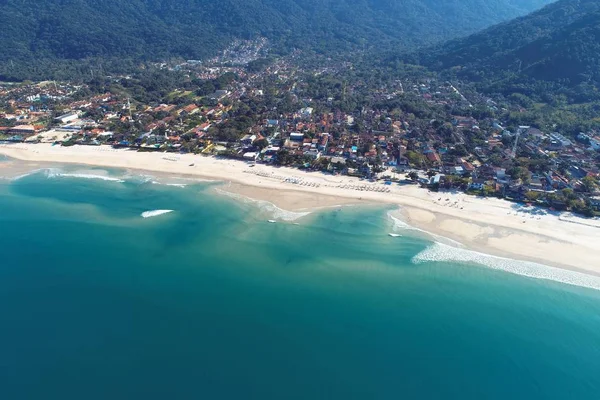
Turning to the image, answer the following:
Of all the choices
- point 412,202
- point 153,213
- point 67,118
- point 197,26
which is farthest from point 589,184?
point 197,26

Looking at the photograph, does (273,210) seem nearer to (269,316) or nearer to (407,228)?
(407,228)

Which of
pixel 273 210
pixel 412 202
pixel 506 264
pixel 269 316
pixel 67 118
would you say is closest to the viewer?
pixel 269 316

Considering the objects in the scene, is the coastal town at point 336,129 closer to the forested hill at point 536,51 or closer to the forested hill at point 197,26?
the forested hill at point 536,51

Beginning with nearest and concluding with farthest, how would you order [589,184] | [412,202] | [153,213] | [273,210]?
[153,213], [273,210], [412,202], [589,184]

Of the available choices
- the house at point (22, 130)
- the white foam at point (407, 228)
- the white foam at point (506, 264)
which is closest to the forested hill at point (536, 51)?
the white foam at point (506, 264)

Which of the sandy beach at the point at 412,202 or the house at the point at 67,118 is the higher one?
the house at the point at 67,118

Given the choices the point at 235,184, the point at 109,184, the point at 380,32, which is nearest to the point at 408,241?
the point at 235,184
